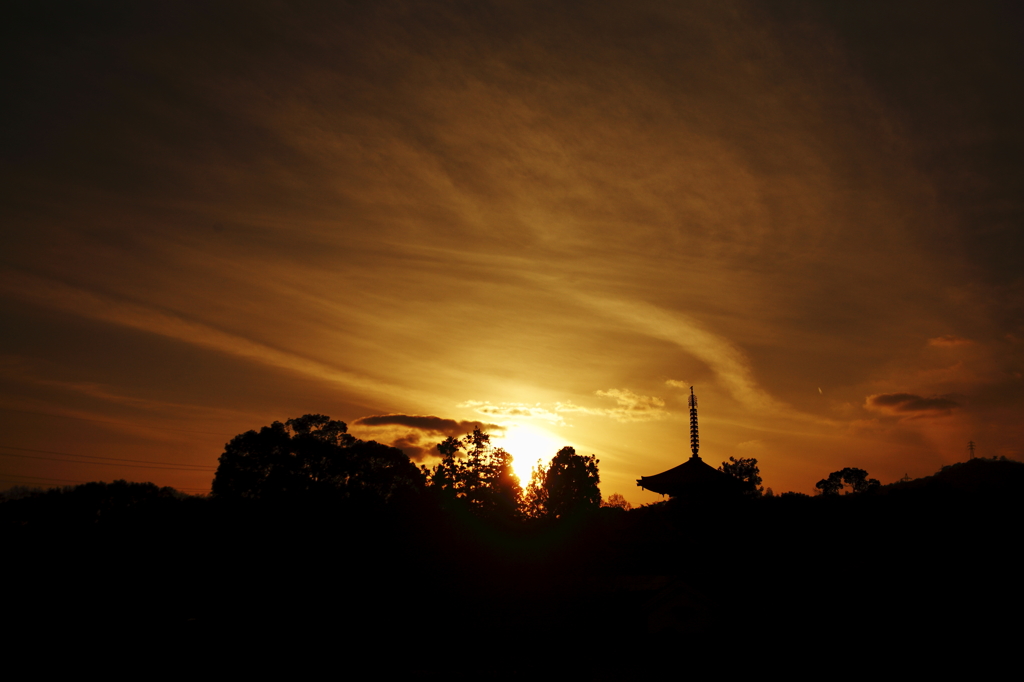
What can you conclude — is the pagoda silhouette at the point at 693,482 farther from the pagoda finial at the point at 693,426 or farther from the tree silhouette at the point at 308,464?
the tree silhouette at the point at 308,464

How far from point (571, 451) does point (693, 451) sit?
48.9m

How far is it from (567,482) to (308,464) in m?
38.9

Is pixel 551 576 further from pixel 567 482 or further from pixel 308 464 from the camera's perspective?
pixel 567 482

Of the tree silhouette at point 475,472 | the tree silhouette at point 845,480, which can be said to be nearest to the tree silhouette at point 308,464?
the tree silhouette at point 475,472

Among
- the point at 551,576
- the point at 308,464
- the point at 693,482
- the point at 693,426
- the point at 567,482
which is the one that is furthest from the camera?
the point at 567,482

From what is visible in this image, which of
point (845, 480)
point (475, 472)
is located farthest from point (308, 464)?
point (845, 480)

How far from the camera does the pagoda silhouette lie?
140 ft

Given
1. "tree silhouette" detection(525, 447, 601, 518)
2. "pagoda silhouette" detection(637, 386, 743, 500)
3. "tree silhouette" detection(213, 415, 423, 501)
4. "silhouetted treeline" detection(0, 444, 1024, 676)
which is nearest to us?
"silhouetted treeline" detection(0, 444, 1024, 676)

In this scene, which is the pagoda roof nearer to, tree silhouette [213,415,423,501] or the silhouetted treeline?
the silhouetted treeline

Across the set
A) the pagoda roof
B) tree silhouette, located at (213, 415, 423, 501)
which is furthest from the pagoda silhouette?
tree silhouette, located at (213, 415, 423, 501)

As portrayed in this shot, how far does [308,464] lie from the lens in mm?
71312

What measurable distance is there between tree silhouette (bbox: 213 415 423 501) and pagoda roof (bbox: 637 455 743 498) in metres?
32.1

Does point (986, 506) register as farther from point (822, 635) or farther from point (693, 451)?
point (693, 451)

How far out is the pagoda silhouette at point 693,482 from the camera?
42.6m
